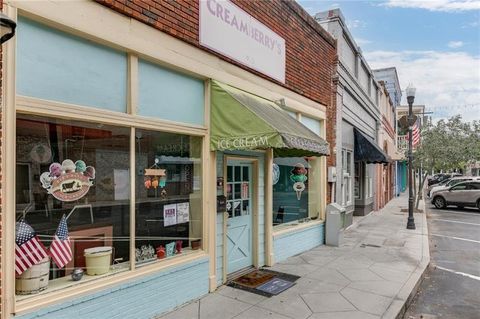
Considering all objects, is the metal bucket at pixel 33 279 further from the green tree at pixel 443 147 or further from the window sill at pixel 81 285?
the green tree at pixel 443 147

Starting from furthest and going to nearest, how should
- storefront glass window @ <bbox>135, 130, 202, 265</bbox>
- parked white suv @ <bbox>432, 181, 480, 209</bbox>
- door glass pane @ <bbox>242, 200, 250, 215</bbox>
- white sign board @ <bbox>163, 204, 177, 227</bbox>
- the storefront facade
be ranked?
parked white suv @ <bbox>432, 181, 480, 209</bbox>
door glass pane @ <bbox>242, 200, 250, 215</bbox>
white sign board @ <bbox>163, 204, 177, 227</bbox>
storefront glass window @ <bbox>135, 130, 202, 265</bbox>
the storefront facade

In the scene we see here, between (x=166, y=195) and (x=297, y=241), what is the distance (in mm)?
4045

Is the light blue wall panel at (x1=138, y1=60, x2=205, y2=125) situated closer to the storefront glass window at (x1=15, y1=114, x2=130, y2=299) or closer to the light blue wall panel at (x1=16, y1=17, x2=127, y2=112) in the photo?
the light blue wall panel at (x1=16, y1=17, x2=127, y2=112)

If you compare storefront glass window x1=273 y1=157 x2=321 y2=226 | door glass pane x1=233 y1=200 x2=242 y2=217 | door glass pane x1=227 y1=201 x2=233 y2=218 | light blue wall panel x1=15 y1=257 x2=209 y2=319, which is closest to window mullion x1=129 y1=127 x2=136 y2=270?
light blue wall panel x1=15 y1=257 x2=209 y2=319

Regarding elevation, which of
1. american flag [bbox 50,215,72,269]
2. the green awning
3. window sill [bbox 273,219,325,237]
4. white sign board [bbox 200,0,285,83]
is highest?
white sign board [bbox 200,0,285,83]

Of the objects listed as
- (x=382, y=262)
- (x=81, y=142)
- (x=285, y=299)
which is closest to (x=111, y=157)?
(x=81, y=142)

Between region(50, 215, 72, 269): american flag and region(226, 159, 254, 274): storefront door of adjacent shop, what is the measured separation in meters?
2.81

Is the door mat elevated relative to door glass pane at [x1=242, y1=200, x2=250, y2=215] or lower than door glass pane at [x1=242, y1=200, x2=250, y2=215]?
lower

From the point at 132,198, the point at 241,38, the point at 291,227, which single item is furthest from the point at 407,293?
the point at 241,38

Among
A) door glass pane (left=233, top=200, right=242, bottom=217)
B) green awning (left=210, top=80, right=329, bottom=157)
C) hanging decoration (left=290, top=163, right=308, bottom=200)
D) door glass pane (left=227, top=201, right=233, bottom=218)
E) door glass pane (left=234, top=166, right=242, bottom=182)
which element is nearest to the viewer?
green awning (left=210, top=80, right=329, bottom=157)

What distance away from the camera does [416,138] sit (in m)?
21.1

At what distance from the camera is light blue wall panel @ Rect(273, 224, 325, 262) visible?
24.7ft

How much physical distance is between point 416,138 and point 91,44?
20.9m

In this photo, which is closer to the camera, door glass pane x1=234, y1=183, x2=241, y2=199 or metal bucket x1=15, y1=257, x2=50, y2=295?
metal bucket x1=15, y1=257, x2=50, y2=295
